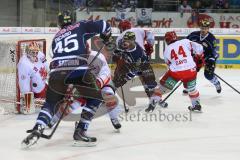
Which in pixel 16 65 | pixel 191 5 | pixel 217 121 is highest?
pixel 191 5

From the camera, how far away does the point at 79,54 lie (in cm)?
421

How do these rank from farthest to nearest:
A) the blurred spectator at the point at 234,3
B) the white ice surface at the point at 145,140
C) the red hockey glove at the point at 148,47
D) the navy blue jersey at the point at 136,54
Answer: the blurred spectator at the point at 234,3
the red hockey glove at the point at 148,47
the navy blue jersey at the point at 136,54
the white ice surface at the point at 145,140

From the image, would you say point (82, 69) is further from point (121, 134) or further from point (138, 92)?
point (138, 92)

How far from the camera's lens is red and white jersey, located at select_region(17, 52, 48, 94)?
5.74 metres

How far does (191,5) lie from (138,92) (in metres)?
5.81

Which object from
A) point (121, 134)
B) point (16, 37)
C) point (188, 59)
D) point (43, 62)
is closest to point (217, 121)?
point (188, 59)

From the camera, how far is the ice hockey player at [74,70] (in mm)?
4219

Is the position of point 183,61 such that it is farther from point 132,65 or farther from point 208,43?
point 208,43

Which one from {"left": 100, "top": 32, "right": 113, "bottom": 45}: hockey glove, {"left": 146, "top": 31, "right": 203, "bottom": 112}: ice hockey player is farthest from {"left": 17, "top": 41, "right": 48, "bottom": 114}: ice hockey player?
{"left": 100, "top": 32, "right": 113, "bottom": 45}: hockey glove

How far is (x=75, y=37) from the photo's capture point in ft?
13.9

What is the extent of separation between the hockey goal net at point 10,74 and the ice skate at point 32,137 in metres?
1.69

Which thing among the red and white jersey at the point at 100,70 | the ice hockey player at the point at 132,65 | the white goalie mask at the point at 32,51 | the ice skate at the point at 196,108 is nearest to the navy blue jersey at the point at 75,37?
the red and white jersey at the point at 100,70

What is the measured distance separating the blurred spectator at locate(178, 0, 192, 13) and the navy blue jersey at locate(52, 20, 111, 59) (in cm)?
788

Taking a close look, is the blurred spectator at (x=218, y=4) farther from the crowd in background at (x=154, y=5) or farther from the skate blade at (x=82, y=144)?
the skate blade at (x=82, y=144)
